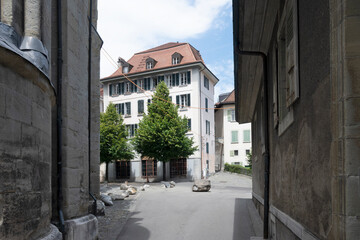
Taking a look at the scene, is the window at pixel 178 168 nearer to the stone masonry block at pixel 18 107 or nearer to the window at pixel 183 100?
the window at pixel 183 100

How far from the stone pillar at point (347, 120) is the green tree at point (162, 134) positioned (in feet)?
93.7

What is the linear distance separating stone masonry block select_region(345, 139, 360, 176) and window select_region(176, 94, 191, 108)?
112 ft

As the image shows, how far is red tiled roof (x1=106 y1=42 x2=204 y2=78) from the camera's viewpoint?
3853cm

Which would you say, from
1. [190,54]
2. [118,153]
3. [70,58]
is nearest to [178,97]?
[190,54]

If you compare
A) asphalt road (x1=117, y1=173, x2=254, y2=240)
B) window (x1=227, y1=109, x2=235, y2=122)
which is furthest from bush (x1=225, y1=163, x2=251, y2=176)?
asphalt road (x1=117, y1=173, x2=254, y2=240)

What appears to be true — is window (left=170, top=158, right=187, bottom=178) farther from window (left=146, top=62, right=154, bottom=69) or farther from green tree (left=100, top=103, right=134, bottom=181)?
window (left=146, top=62, right=154, bottom=69)

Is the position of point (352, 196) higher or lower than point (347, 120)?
lower


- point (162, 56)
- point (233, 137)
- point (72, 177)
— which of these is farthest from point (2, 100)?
point (233, 137)

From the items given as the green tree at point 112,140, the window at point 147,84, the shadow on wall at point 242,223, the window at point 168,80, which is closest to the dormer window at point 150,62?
the window at point 147,84

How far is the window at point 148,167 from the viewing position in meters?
37.0

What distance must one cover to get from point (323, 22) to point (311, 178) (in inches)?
57.7

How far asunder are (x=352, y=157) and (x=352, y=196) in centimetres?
24

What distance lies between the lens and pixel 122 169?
3903cm

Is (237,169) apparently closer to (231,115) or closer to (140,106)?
(231,115)
